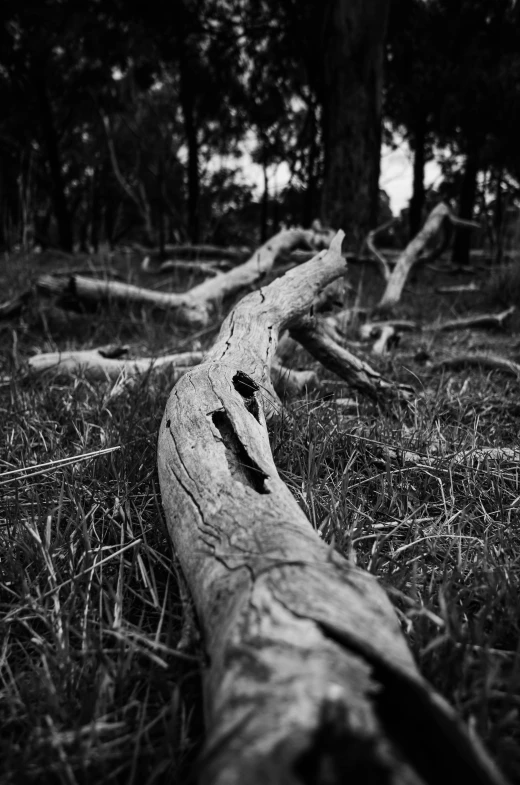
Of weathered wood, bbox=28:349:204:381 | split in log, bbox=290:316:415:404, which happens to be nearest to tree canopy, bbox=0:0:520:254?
weathered wood, bbox=28:349:204:381

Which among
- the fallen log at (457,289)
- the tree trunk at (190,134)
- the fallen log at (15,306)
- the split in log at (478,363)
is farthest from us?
the tree trunk at (190,134)

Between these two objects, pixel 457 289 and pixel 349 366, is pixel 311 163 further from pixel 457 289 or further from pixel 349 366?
pixel 349 366

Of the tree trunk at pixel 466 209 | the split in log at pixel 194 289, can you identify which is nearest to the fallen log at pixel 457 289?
the split in log at pixel 194 289

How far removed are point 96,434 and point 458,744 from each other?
71.7 inches

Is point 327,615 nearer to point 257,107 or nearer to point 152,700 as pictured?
point 152,700

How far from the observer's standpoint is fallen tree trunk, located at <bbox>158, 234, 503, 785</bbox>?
1.81ft

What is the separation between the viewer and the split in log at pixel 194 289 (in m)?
4.01

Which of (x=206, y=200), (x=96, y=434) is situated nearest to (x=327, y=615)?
(x=96, y=434)

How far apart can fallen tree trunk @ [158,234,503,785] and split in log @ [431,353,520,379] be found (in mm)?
2304

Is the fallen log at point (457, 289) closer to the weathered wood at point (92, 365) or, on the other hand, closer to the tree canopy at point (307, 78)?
the tree canopy at point (307, 78)

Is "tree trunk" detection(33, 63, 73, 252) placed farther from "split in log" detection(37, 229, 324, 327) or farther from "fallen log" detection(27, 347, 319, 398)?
"fallen log" detection(27, 347, 319, 398)

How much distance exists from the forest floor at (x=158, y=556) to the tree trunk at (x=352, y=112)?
14.1ft

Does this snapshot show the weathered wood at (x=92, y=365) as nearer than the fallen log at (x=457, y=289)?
Yes

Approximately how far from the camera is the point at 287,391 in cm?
268
